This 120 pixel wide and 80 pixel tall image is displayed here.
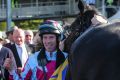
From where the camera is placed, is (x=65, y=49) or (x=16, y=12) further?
(x=16, y=12)

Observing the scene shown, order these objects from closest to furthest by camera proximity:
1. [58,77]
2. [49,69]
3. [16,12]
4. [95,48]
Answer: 1. [95,48]
2. [58,77]
3. [49,69]
4. [16,12]

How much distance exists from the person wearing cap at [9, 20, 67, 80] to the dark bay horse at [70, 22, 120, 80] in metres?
2.09

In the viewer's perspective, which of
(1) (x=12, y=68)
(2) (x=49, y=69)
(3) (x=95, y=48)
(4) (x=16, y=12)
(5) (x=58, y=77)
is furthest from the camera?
(4) (x=16, y=12)

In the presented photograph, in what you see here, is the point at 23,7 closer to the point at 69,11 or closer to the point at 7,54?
the point at 69,11

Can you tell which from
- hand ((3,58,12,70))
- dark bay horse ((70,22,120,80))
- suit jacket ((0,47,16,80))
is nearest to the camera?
dark bay horse ((70,22,120,80))

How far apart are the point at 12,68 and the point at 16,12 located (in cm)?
3363

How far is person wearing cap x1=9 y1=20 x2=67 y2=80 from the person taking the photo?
160 inches

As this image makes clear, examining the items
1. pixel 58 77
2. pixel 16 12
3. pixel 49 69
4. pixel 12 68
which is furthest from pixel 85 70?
pixel 16 12

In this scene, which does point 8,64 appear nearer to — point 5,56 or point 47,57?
point 5,56

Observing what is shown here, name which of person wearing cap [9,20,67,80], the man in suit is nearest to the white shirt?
the man in suit

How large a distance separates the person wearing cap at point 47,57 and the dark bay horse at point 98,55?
209 centimetres

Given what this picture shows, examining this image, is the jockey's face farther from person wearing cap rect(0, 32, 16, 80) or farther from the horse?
person wearing cap rect(0, 32, 16, 80)

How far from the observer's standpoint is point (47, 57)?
164 inches

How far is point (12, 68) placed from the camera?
5.84 meters
